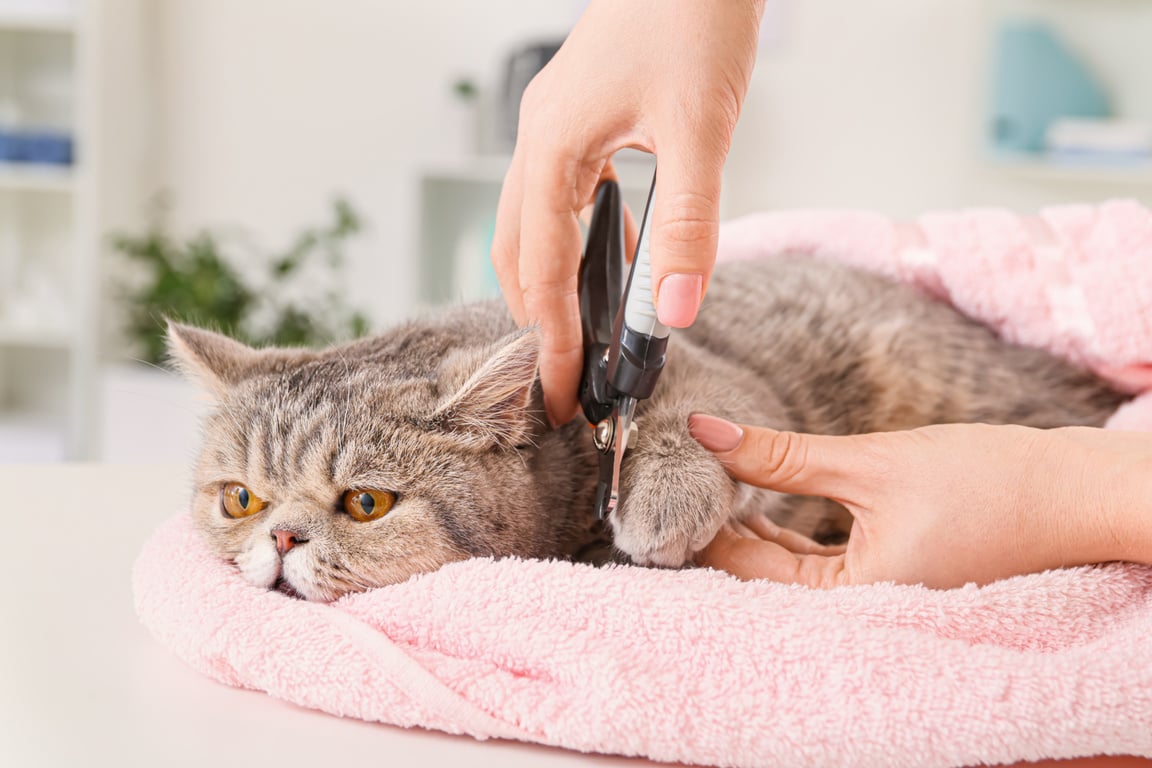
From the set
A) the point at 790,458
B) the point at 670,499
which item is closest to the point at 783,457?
the point at 790,458

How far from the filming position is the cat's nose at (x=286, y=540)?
0.83m

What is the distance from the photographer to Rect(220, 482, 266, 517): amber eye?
3.01ft

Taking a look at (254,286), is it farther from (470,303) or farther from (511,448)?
(511,448)

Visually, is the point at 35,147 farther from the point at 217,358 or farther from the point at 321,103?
the point at 217,358

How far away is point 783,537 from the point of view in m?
0.98

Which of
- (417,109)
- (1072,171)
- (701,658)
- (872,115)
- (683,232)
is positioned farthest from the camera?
(417,109)

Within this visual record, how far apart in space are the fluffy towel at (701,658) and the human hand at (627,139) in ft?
0.77

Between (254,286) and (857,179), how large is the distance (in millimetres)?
2520

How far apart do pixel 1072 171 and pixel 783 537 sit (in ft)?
10.1

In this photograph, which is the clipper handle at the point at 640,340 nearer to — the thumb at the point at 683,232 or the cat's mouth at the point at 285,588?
the thumb at the point at 683,232

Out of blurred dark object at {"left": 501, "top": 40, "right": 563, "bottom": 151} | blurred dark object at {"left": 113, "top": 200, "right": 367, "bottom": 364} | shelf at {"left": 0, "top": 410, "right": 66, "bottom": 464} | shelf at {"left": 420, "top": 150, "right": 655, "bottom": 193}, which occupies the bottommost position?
shelf at {"left": 0, "top": 410, "right": 66, "bottom": 464}

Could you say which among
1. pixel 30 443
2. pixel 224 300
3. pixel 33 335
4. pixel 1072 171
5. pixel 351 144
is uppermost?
pixel 1072 171

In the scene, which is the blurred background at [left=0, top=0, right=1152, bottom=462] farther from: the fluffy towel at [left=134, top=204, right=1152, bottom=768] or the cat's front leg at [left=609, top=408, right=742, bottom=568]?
the fluffy towel at [left=134, top=204, right=1152, bottom=768]

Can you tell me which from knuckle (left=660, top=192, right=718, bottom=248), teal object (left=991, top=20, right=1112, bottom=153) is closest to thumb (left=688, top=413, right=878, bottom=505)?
knuckle (left=660, top=192, right=718, bottom=248)
